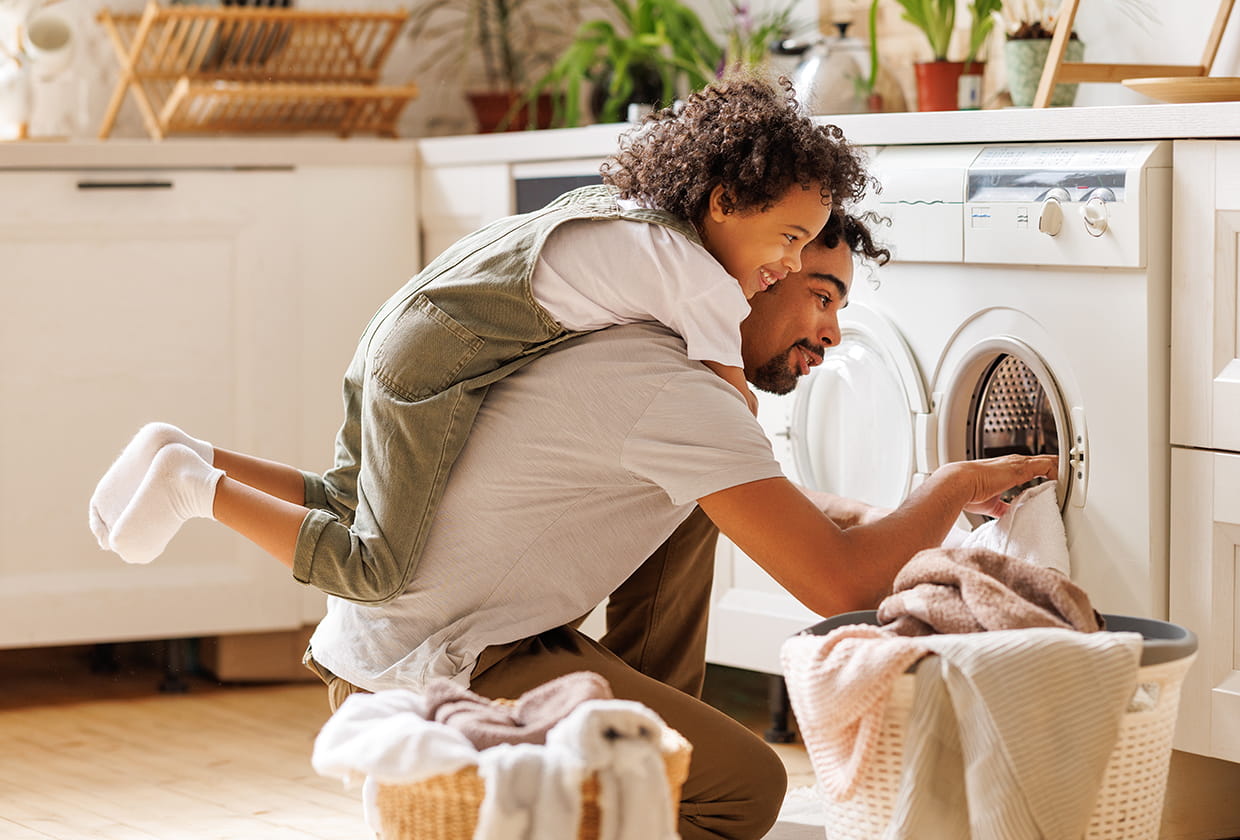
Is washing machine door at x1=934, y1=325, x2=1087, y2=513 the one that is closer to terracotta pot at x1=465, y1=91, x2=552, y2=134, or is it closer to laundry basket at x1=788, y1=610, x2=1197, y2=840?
laundry basket at x1=788, y1=610, x2=1197, y2=840

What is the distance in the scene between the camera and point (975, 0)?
254 cm

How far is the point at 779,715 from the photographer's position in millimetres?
2500

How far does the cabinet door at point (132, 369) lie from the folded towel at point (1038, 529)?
4.65ft

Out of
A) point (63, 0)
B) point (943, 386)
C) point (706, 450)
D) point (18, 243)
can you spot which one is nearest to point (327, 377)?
point (18, 243)

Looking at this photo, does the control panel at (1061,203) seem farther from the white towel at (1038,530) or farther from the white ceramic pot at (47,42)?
the white ceramic pot at (47,42)

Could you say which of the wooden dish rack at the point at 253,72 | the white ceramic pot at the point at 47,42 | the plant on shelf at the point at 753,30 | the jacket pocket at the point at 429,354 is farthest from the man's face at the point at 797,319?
the white ceramic pot at the point at 47,42

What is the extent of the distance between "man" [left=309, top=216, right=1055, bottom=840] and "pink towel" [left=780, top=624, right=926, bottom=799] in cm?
16

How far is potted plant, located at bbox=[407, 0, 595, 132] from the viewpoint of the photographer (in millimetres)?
3477

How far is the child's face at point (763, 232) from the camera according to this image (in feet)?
5.71

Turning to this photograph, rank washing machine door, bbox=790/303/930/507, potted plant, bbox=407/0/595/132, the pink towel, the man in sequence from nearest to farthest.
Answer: the pink towel
the man
washing machine door, bbox=790/303/930/507
potted plant, bbox=407/0/595/132

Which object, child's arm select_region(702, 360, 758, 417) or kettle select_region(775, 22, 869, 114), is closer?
child's arm select_region(702, 360, 758, 417)

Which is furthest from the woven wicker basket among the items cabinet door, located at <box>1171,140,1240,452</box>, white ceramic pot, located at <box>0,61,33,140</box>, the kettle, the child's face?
white ceramic pot, located at <box>0,61,33,140</box>

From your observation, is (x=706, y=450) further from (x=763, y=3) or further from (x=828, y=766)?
(x=763, y=3)

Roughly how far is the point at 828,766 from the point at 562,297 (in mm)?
538
